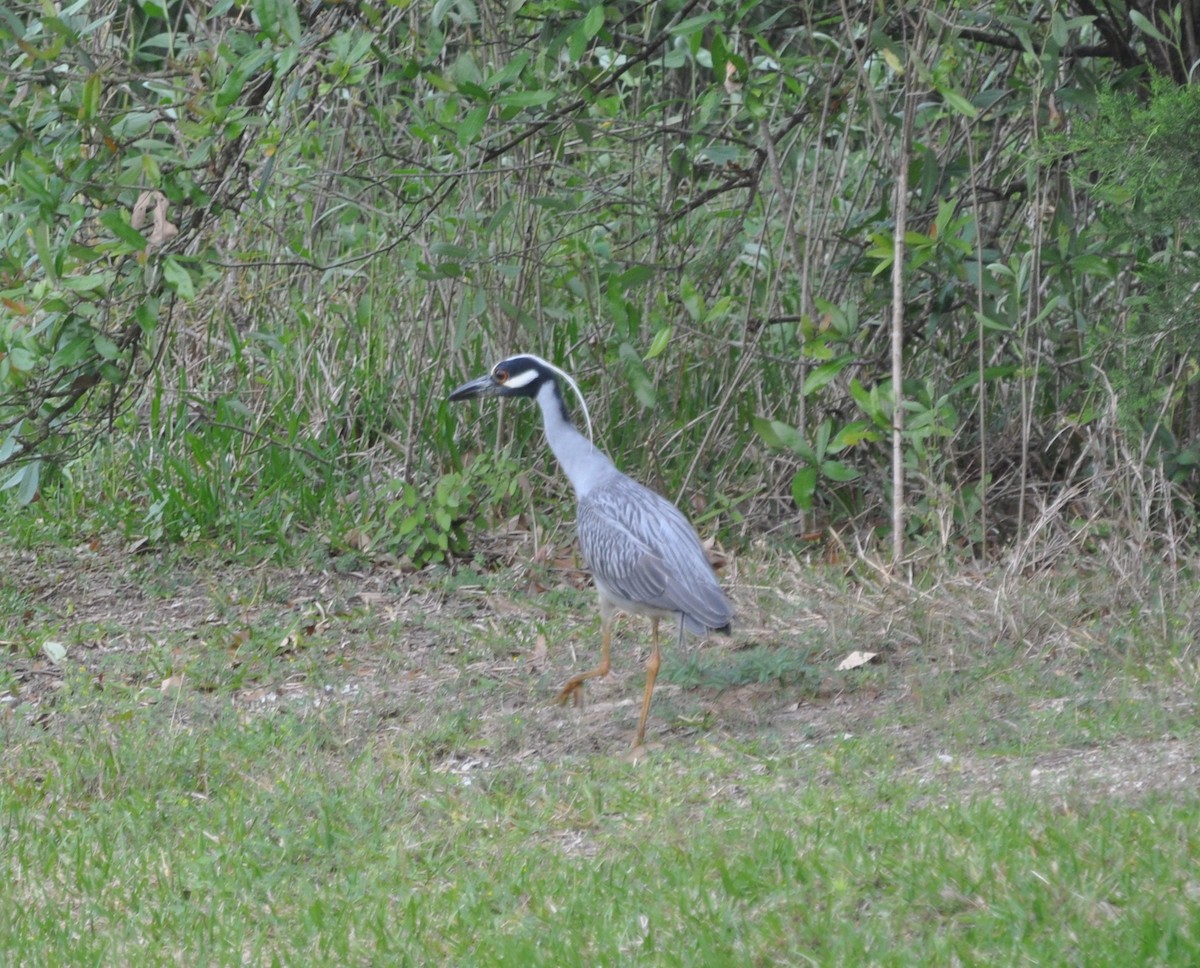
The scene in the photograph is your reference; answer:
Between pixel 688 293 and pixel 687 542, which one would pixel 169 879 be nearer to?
pixel 687 542

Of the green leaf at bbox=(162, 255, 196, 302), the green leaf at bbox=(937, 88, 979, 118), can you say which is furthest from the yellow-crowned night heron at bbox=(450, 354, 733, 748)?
the green leaf at bbox=(937, 88, 979, 118)

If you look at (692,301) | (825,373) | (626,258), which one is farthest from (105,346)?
(626,258)

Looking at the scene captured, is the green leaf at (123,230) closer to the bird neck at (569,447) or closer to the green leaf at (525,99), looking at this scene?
the green leaf at (525,99)

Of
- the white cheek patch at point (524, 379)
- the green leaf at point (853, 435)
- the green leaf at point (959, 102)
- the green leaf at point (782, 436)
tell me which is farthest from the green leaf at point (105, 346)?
the green leaf at point (959, 102)

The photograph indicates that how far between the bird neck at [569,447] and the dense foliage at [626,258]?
60 cm

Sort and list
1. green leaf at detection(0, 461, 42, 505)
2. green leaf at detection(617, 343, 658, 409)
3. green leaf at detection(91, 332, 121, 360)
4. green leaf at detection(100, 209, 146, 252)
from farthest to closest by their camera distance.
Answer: green leaf at detection(617, 343, 658, 409) < green leaf at detection(0, 461, 42, 505) < green leaf at detection(91, 332, 121, 360) < green leaf at detection(100, 209, 146, 252)

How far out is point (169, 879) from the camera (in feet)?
16.2

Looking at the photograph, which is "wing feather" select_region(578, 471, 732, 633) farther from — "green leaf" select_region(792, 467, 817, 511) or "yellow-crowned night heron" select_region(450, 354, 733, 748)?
"green leaf" select_region(792, 467, 817, 511)

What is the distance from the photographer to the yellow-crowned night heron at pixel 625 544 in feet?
20.3

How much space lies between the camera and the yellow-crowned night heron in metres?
6.20

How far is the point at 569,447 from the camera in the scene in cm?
728

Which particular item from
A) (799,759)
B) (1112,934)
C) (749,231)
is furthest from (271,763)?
(749,231)

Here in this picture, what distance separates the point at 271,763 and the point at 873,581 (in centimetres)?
294

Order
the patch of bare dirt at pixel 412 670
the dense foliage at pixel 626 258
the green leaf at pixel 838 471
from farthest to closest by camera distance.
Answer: the green leaf at pixel 838 471, the dense foliage at pixel 626 258, the patch of bare dirt at pixel 412 670
